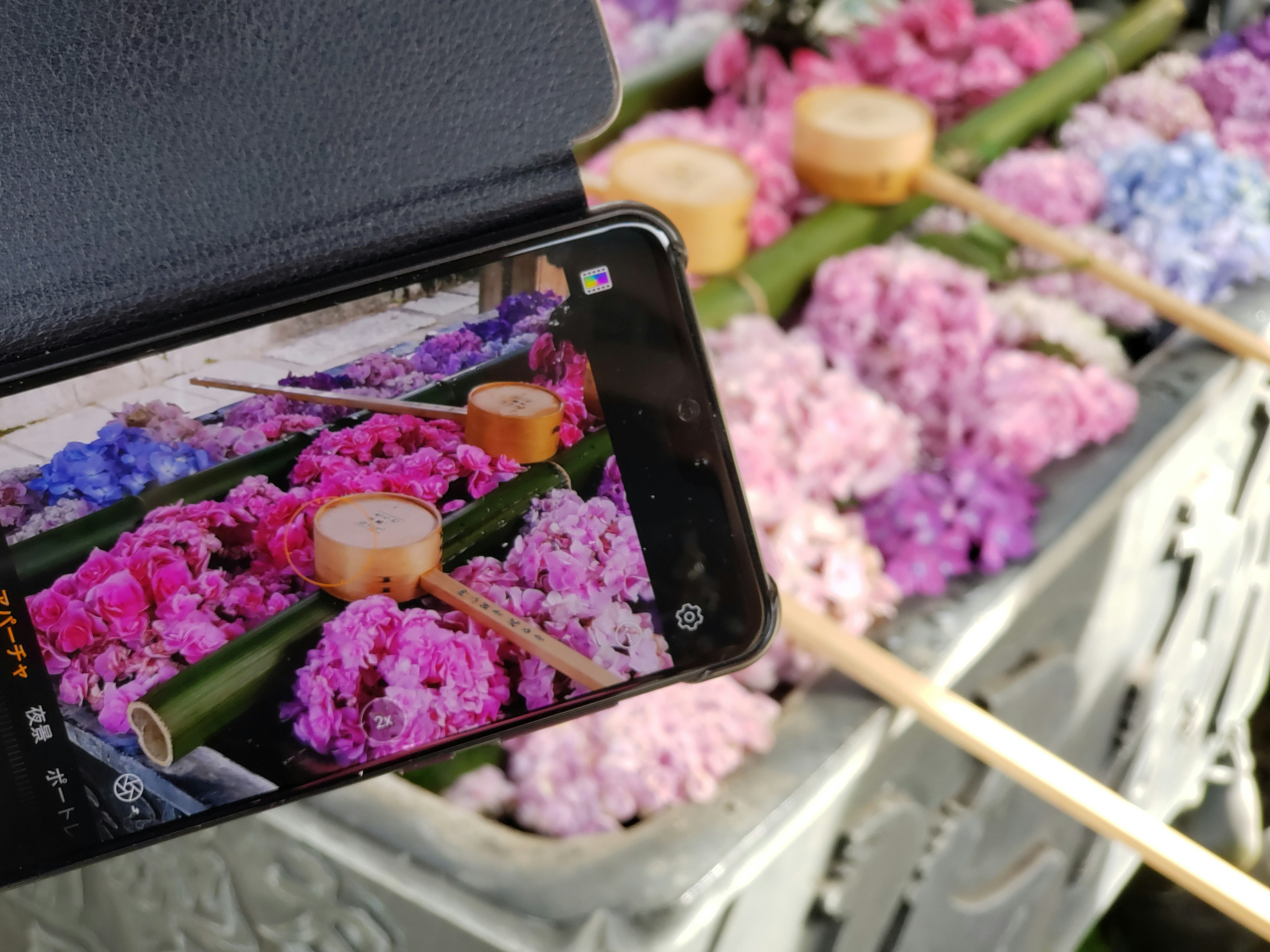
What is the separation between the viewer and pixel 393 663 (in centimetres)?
39

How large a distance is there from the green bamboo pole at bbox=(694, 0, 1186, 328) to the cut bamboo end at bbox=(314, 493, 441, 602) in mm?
438

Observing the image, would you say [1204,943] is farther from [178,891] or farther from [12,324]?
[12,324]

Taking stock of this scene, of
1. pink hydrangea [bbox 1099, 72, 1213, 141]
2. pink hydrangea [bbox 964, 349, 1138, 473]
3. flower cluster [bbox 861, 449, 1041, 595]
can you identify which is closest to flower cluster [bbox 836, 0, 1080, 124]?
pink hydrangea [bbox 1099, 72, 1213, 141]

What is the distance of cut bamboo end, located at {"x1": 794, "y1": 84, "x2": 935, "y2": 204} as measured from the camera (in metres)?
1.06

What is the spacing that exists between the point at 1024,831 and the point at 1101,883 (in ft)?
0.97

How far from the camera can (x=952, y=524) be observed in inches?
32.7

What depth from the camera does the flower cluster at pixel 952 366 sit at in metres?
0.89

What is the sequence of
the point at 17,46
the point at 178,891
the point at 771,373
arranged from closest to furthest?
the point at 17,46 < the point at 178,891 < the point at 771,373

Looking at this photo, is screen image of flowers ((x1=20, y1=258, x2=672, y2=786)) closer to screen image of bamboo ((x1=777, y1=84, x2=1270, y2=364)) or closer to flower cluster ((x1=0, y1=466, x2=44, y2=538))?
flower cluster ((x1=0, y1=466, x2=44, y2=538))

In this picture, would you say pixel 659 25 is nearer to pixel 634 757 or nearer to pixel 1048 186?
pixel 1048 186

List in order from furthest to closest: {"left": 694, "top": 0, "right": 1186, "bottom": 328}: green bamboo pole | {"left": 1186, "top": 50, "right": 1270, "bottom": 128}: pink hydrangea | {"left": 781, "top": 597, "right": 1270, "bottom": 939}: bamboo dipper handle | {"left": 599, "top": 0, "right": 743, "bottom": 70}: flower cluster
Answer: {"left": 1186, "top": 50, "right": 1270, "bottom": 128}: pink hydrangea
{"left": 599, "top": 0, "right": 743, "bottom": 70}: flower cluster
{"left": 694, "top": 0, "right": 1186, "bottom": 328}: green bamboo pole
{"left": 781, "top": 597, "right": 1270, "bottom": 939}: bamboo dipper handle

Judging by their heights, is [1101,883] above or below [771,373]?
below

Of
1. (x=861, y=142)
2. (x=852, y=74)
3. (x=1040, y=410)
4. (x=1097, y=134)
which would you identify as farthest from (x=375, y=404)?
(x=1097, y=134)

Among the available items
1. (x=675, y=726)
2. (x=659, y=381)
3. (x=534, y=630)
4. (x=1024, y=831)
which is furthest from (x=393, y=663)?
(x=1024, y=831)
